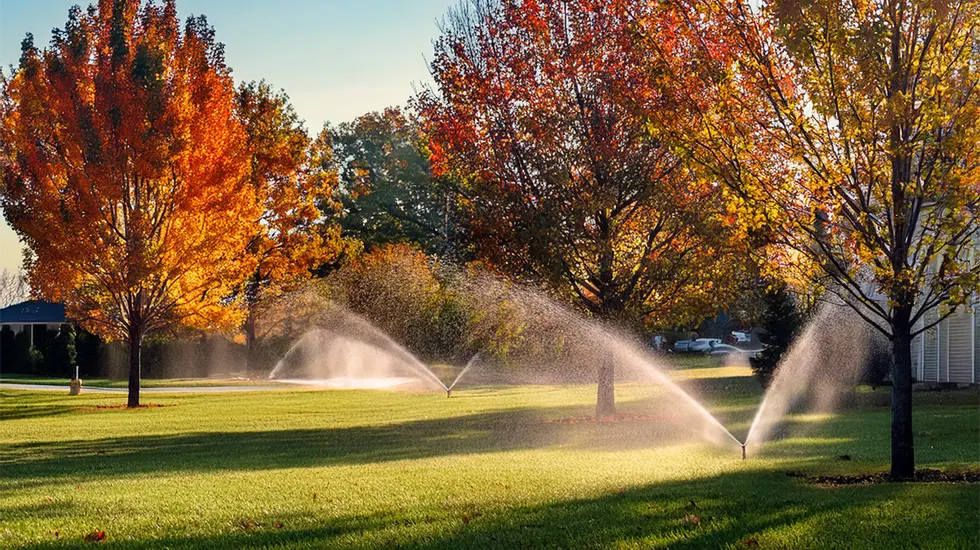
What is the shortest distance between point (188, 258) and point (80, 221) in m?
2.49

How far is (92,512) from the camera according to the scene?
27.1 ft

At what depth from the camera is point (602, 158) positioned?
1855cm

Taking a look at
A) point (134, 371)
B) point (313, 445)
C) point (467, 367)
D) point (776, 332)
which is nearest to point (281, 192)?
point (134, 371)

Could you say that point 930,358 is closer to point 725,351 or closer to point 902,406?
point 902,406

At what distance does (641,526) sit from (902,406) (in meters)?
3.91

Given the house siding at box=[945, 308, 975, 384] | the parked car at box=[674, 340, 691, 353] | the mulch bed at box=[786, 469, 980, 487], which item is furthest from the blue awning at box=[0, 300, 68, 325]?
the mulch bed at box=[786, 469, 980, 487]

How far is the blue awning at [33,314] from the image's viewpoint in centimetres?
5412

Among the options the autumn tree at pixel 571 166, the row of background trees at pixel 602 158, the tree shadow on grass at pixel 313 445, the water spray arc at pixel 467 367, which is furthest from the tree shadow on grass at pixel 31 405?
the water spray arc at pixel 467 367

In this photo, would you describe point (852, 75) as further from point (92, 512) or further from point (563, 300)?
point (563, 300)

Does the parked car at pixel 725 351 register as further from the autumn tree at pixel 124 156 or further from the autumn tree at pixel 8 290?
the autumn tree at pixel 8 290

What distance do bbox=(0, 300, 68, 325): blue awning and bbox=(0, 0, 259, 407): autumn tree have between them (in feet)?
106

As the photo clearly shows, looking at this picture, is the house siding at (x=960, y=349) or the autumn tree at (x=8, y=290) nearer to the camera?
the house siding at (x=960, y=349)

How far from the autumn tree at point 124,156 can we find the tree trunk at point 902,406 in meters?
17.5

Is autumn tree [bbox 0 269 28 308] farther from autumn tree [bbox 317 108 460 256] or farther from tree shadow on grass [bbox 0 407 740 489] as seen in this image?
tree shadow on grass [bbox 0 407 740 489]
